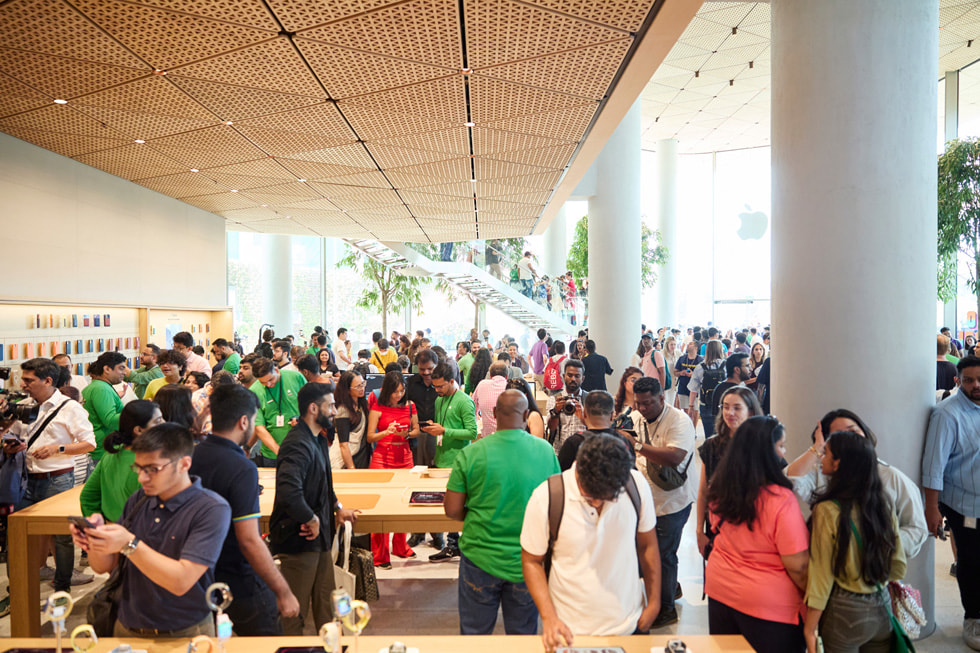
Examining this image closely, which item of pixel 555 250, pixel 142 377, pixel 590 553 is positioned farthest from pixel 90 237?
pixel 555 250

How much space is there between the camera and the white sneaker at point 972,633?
3645mm

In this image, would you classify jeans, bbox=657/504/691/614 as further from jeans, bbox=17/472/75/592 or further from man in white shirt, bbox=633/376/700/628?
jeans, bbox=17/472/75/592

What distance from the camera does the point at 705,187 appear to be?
81.6 feet

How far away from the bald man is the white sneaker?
2774mm

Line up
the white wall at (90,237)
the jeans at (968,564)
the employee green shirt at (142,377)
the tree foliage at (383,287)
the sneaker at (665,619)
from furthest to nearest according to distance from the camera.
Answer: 1. the tree foliage at (383,287)
2. the employee green shirt at (142,377)
3. the white wall at (90,237)
4. the sneaker at (665,619)
5. the jeans at (968,564)

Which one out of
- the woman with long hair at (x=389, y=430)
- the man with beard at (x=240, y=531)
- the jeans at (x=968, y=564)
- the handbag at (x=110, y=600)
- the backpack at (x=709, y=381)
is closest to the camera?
the handbag at (x=110, y=600)

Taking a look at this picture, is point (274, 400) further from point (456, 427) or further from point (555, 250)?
point (555, 250)

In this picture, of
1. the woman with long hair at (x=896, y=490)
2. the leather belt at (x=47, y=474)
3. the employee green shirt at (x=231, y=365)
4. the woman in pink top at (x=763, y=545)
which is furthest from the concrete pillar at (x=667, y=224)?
the woman in pink top at (x=763, y=545)

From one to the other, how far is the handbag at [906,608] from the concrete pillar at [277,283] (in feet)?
59.8

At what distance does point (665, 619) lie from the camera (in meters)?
4.11

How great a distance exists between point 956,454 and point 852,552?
1991 mm

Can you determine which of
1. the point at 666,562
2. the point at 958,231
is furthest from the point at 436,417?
the point at 958,231

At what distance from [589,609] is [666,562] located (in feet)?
6.57

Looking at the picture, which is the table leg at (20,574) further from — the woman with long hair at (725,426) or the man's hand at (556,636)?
the woman with long hair at (725,426)
